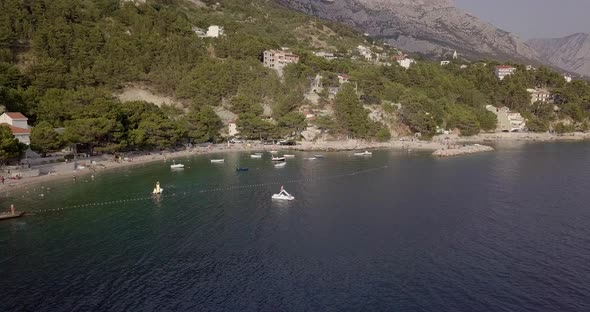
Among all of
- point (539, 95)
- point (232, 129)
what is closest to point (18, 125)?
point (232, 129)

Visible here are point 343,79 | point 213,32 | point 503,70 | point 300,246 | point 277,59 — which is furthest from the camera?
point 503,70

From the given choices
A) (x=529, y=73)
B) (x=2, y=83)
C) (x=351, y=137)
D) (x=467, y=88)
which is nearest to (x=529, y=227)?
(x=351, y=137)

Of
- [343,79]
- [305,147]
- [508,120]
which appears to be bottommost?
[305,147]

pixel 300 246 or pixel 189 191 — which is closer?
pixel 300 246

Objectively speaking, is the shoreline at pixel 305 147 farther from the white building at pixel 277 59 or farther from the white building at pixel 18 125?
the white building at pixel 277 59

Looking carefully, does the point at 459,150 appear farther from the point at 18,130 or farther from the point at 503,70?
the point at 503,70

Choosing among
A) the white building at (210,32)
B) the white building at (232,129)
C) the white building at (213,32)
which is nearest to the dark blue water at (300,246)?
the white building at (232,129)
